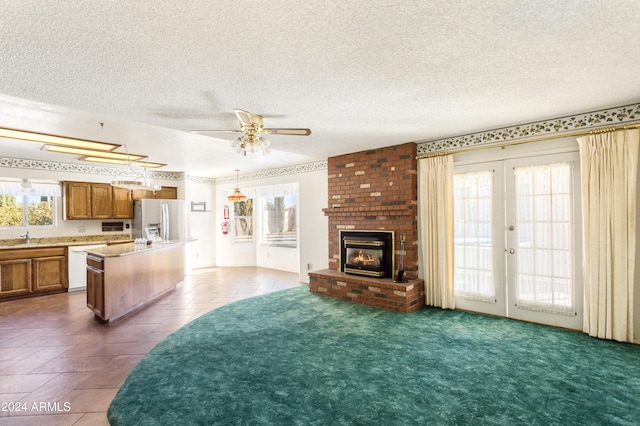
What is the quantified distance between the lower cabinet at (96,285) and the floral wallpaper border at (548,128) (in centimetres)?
476

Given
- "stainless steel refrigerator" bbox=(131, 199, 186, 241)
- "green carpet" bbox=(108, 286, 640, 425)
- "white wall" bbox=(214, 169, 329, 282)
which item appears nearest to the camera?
"green carpet" bbox=(108, 286, 640, 425)

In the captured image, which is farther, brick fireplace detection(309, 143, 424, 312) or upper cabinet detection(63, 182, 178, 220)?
upper cabinet detection(63, 182, 178, 220)

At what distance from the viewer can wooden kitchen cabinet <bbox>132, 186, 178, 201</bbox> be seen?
7.19 m

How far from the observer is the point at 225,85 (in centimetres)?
249

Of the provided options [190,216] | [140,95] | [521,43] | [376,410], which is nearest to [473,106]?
[521,43]

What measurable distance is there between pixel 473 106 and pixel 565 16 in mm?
1404

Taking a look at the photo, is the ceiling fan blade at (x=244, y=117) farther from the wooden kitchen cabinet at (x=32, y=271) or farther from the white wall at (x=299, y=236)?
the wooden kitchen cabinet at (x=32, y=271)

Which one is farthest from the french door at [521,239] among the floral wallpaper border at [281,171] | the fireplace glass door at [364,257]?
the floral wallpaper border at [281,171]

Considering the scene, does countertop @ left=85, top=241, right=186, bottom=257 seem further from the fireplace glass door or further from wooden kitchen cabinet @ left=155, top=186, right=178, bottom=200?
the fireplace glass door

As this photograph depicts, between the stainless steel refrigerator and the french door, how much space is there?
5903 millimetres

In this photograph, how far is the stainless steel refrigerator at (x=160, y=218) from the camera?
6.94 meters

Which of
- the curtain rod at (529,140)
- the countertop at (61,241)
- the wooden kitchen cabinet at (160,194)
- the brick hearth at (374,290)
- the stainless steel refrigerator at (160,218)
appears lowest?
the brick hearth at (374,290)

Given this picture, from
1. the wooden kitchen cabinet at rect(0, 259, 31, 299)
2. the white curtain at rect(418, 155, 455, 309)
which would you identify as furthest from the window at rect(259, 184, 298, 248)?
the wooden kitchen cabinet at rect(0, 259, 31, 299)

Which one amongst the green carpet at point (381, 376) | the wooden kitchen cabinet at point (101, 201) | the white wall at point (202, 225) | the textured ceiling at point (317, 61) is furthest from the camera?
the white wall at point (202, 225)
